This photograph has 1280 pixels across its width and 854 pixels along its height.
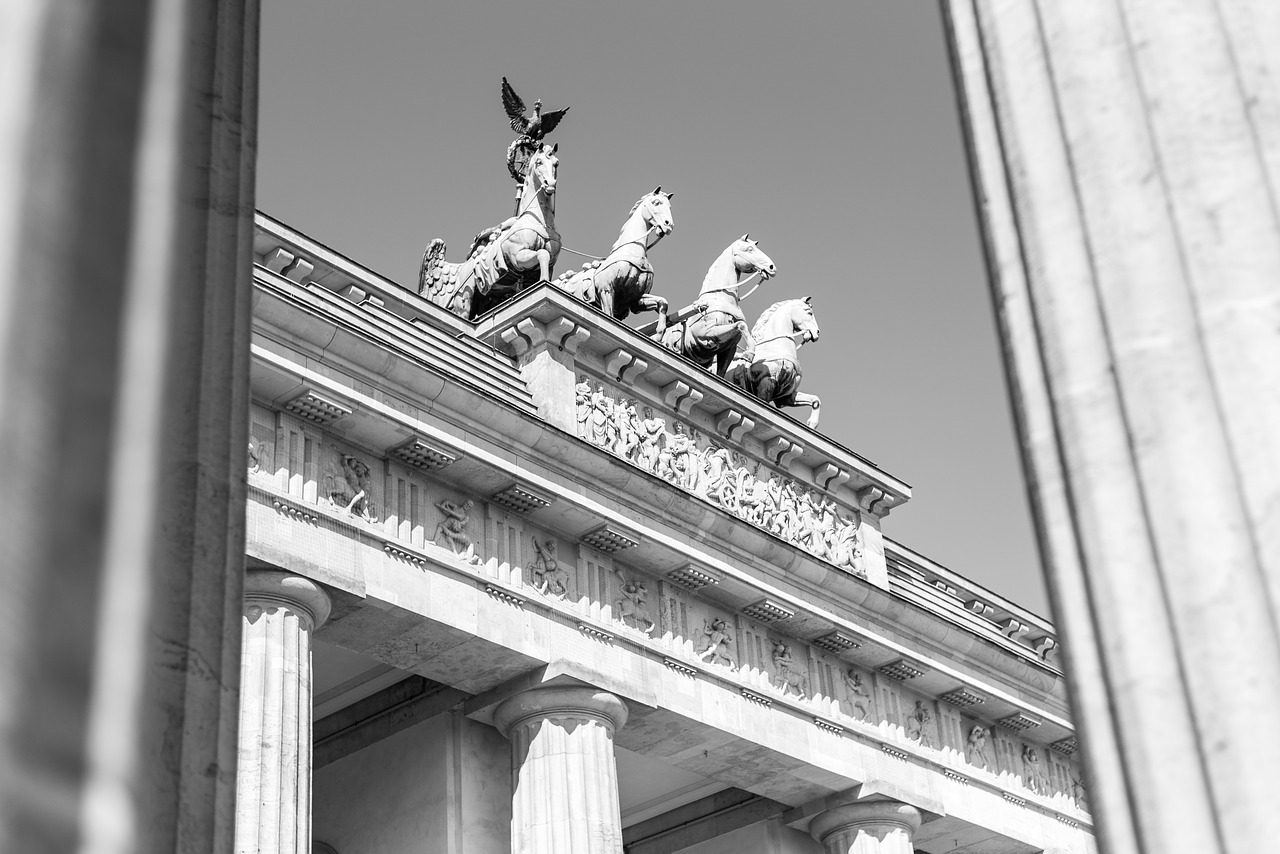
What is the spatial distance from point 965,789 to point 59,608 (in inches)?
1016

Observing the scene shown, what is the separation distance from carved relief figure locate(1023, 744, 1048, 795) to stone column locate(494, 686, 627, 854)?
9881 mm

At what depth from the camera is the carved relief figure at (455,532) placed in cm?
1988

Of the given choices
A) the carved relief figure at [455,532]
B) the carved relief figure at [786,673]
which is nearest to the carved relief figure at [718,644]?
the carved relief figure at [786,673]

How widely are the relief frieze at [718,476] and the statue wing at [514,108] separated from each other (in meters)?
4.43

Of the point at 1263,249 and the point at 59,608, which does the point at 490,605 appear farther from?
the point at 59,608

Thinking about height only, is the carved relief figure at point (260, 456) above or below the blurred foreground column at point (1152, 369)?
above

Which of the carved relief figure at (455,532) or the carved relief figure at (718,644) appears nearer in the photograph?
the carved relief figure at (455,532)

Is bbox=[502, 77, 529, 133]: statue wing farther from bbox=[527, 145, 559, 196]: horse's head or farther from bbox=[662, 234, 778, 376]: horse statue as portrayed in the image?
bbox=[662, 234, 778, 376]: horse statue

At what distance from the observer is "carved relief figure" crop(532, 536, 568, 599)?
2077 centimetres

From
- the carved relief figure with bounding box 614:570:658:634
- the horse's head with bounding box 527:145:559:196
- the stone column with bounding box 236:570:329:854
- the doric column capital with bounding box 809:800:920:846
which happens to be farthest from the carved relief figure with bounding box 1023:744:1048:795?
the stone column with bounding box 236:570:329:854

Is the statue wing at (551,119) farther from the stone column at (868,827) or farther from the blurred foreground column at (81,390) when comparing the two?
the blurred foreground column at (81,390)

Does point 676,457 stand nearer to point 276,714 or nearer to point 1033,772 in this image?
point 276,714

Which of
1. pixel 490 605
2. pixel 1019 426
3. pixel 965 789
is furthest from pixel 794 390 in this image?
pixel 1019 426

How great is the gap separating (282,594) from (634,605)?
542cm
